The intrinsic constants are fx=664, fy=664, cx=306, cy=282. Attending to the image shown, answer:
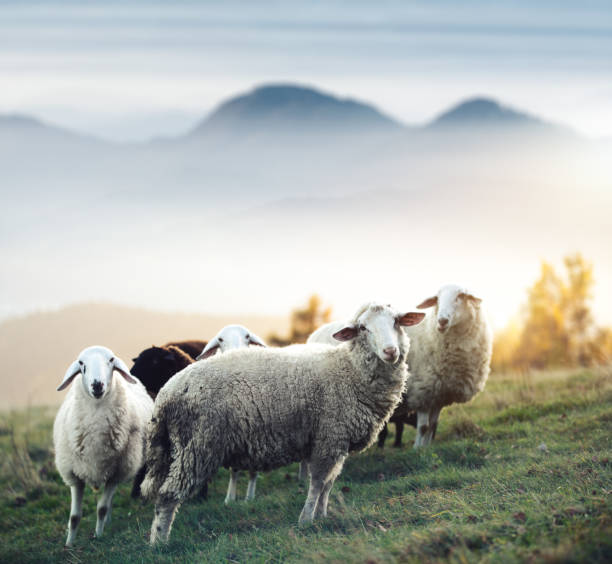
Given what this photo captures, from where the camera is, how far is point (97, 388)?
7.74 meters

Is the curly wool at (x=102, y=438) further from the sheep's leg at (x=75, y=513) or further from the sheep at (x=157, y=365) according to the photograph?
the sheep at (x=157, y=365)

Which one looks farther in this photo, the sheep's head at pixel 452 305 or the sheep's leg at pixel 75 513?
the sheep's head at pixel 452 305

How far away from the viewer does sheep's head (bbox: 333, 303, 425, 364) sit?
656 cm

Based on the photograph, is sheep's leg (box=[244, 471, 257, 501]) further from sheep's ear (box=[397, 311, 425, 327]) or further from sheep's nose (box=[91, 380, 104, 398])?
sheep's ear (box=[397, 311, 425, 327])

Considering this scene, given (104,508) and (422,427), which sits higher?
(422,427)

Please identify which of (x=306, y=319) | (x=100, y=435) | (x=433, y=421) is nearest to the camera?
(x=100, y=435)

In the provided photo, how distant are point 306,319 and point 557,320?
18.4 m

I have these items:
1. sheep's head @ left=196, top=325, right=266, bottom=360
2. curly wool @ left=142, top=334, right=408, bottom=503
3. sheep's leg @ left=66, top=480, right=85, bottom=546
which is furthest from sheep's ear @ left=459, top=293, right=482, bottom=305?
sheep's leg @ left=66, top=480, right=85, bottom=546

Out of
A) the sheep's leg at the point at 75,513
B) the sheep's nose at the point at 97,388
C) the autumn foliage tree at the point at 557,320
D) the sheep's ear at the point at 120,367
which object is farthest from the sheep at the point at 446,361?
the autumn foliage tree at the point at 557,320

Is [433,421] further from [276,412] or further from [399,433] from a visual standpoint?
[276,412]

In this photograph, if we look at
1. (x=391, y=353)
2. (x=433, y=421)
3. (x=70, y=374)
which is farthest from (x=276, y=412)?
(x=433, y=421)

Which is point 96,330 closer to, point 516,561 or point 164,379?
point 164,379

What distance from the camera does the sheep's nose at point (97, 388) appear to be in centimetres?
774

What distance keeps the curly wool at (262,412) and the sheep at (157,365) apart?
3.12 m
